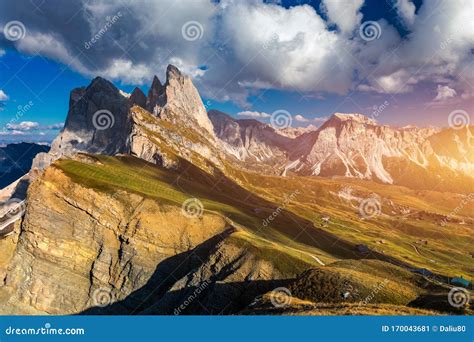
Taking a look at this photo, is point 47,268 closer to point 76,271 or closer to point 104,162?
point 76,271

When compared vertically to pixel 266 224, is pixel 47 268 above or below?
below

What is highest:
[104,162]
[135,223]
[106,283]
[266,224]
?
[104,162]

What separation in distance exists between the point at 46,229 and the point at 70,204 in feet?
30.8

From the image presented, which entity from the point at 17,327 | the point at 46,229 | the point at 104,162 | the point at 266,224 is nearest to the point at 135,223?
the point at 46,229

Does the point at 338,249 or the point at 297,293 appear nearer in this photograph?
the point at 297,293

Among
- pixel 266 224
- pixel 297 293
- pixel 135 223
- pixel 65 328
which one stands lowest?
pixel 65 328

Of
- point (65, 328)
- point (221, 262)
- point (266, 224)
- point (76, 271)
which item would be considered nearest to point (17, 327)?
point (65, 328)

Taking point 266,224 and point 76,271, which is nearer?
point 76,271

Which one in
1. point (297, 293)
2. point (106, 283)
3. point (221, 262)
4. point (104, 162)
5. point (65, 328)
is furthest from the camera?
point (104, 162)

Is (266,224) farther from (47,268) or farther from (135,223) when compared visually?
(47,268)

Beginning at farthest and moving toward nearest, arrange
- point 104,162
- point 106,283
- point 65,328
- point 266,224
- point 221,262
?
point 104,162 → point 266,224 → point 106,283 → point 221,262 → point 65,328

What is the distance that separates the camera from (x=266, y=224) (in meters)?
134

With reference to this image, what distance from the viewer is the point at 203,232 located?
10525cm

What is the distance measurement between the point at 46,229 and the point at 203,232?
45.3m
